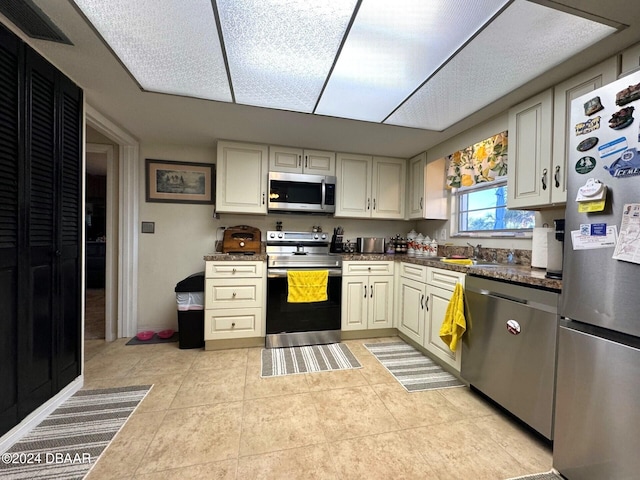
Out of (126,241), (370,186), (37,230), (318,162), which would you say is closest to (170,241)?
(126,241)

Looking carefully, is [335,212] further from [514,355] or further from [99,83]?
[99,83]

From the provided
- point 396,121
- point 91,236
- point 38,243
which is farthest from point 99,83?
point 91,236

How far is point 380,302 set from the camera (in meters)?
2.83

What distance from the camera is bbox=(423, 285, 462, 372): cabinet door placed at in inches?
80.2

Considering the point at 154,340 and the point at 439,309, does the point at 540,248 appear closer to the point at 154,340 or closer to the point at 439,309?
the point at 439,309

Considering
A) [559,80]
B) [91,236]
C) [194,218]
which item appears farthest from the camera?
[91,236]

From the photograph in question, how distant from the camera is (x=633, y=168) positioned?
3.21ft

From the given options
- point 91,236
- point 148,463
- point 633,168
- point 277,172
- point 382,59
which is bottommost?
point 148,463

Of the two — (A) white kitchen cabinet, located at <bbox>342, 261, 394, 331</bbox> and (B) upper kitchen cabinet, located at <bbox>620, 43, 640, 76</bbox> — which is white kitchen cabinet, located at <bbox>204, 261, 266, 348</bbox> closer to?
(A) white kitchen cabinet, located at <bbox>342, 261, 394, 331</bbox>

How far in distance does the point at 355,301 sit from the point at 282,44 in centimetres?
226

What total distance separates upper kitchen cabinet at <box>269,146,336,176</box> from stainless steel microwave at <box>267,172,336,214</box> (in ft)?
0.29

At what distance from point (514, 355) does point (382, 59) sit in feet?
6.10

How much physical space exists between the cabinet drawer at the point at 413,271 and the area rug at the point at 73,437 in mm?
2365

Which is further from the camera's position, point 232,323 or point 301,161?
point 301,161
